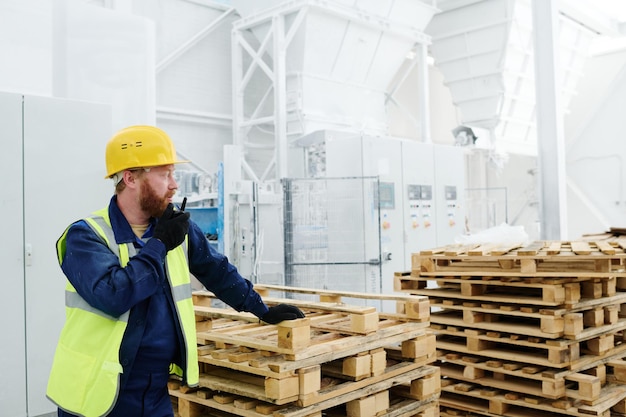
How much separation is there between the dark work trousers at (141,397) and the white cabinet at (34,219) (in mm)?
2747

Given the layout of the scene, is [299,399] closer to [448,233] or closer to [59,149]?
[59,149]

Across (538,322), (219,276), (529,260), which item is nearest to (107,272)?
(219,276)

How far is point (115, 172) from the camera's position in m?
2.49

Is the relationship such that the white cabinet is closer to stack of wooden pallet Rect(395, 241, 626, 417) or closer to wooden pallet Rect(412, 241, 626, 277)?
stack of wooden pallet Rect(395, 241, 626, 417)

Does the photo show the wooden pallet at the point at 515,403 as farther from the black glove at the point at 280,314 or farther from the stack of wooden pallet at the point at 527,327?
the black glove at the point at 280,314

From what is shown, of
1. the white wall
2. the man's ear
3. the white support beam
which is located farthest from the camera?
the white wall

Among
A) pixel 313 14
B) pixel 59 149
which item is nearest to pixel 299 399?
pixel 59 149

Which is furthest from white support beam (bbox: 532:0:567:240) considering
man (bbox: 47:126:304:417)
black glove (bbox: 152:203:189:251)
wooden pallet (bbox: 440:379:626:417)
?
black glove (bbox: 152:203:189:251)

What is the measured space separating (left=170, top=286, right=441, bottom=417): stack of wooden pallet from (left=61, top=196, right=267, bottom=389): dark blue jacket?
49cm

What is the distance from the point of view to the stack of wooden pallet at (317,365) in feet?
9.08

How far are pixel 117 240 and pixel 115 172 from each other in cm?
30

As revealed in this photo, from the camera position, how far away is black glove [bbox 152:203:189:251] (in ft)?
7.79

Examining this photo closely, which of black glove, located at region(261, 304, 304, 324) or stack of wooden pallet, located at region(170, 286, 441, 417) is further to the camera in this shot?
black glove, located at region(261, 304, 304, 324)

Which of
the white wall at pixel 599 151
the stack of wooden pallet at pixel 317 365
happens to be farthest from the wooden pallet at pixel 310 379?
the white wall at pixel 599 151
